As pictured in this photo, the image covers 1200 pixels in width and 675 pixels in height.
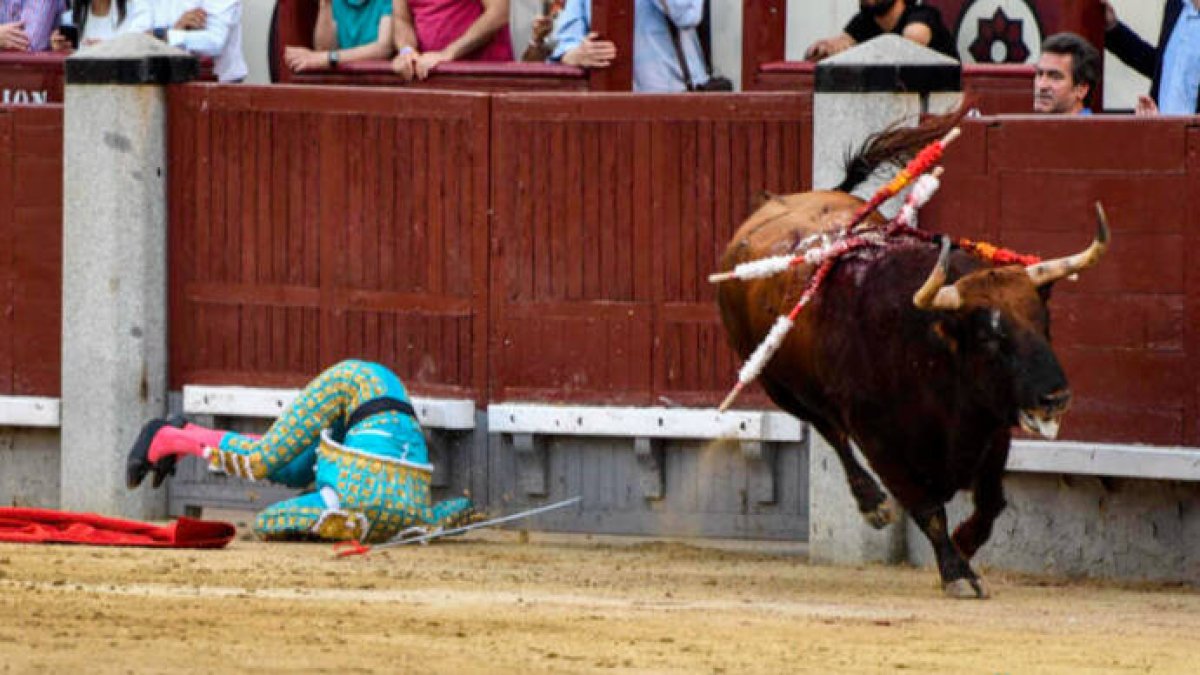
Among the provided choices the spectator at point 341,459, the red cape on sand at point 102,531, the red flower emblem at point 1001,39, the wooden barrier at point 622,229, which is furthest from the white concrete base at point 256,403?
the red flower emblem at point 1001,39

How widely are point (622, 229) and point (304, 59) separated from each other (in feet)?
8.65

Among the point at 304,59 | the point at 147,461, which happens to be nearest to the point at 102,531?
the point at 147,461

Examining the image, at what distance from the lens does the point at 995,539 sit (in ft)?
37.1

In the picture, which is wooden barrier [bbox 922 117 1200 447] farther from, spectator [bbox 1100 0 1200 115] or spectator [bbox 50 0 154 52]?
spectator [bbox 50 0 154 52]

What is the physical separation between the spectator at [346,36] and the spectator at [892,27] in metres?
1.88

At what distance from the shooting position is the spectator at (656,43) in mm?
13484

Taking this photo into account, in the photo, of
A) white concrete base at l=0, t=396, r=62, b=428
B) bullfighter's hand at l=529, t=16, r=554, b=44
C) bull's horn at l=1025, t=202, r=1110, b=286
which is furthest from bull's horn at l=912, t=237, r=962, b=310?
white concrete base at l=0, t=396, r=62, b=428

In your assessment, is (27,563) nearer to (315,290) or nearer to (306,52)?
(315,290)

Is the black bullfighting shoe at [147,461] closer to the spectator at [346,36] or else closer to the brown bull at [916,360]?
the spectator at [346,36]

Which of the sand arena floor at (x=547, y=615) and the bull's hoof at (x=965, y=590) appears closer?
the sand arena floor at (x=547, y=615)

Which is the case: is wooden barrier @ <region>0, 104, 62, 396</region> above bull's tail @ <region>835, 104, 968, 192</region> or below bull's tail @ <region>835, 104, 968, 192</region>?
below

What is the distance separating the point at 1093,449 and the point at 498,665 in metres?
3.44

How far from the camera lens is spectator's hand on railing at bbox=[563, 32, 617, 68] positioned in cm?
1331

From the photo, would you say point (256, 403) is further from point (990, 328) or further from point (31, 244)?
point (990, 328)
